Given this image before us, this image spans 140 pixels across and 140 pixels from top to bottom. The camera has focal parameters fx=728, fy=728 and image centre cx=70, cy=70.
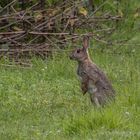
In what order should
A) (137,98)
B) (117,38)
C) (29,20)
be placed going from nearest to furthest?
(137,98), (29,20), (117,38)

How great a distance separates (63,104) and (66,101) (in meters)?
0.16

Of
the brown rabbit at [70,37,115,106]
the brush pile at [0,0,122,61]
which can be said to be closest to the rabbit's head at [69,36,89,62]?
the brown rabbit at [70,37,115,106]

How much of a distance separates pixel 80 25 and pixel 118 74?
90.7 inches

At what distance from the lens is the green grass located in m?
7.46

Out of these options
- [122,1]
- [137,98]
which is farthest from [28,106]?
[122,1]

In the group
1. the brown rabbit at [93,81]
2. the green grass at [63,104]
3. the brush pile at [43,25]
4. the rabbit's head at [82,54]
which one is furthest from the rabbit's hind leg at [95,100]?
the brush pile at [43,25]

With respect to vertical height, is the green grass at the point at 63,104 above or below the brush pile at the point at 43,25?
below

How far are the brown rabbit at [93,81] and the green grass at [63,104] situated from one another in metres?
0.15

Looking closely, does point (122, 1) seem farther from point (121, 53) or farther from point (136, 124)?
point (136, 124)

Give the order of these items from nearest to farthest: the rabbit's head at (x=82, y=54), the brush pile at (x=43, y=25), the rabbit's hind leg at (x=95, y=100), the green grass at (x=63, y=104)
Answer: the green grass at (x=63, y=104)
the rabbit's hind leg at (x=95, y=100)
the rabbit's head at (x=82, y=54)
the brush pile at (x=43, y=25)

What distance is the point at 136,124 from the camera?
7602 mm

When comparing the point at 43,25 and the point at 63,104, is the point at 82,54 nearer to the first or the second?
the point at 63,104

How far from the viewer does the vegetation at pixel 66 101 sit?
294 inches

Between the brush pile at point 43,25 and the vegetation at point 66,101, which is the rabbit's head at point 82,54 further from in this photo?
the brush pile at point 43,25
